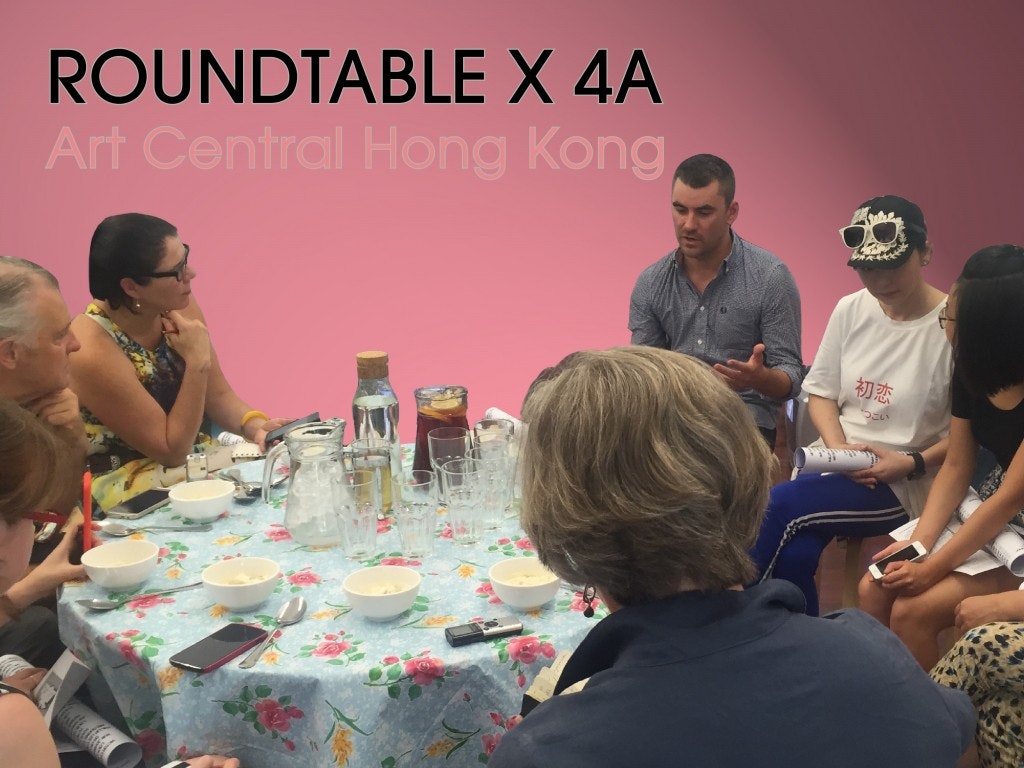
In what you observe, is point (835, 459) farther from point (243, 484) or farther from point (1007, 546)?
point (243, 484)

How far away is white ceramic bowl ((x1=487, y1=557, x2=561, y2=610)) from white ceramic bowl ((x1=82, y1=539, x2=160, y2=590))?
2.16 feet

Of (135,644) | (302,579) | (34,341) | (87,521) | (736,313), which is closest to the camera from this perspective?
(135,644)

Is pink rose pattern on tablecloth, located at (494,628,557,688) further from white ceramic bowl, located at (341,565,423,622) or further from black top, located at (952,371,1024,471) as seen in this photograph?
black top, located at (952,371,1024,471)

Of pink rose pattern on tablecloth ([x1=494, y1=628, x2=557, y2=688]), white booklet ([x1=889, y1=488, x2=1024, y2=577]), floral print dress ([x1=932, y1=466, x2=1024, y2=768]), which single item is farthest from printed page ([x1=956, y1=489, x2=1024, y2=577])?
pink rose pattern on tablecloth ([x1=494, y1=628, x2=557, y2=688])

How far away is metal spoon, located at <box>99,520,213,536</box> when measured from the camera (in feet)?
6.79

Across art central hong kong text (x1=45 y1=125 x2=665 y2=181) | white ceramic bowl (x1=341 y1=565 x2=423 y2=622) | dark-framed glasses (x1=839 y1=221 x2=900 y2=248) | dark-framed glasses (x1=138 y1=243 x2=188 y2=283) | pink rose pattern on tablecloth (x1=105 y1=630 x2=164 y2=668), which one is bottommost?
pink rose pattern on tablecloth (x1=105 y1=630 x2=164 y2=668)

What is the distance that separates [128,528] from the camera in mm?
2102

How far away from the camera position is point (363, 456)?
2.09 m

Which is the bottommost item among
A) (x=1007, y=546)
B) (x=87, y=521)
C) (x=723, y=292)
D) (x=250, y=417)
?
(x=1007, y=546)

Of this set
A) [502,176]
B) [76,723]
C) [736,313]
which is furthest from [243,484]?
[502,176]

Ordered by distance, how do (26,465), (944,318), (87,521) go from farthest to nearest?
(944,318)
(87,521)
(26,465)

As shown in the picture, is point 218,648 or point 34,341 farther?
point 34,341

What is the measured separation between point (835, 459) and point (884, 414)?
10.4 inches

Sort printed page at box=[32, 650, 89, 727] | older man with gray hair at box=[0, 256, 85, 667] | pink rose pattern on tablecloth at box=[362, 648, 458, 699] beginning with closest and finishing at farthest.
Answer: pink rose pattern on tablecloth at box=[362, 648, 458, 699]
printed page at box=[32, 650, 89, 727]
older man with gray hair at box=[0, 256, 85, 667]
